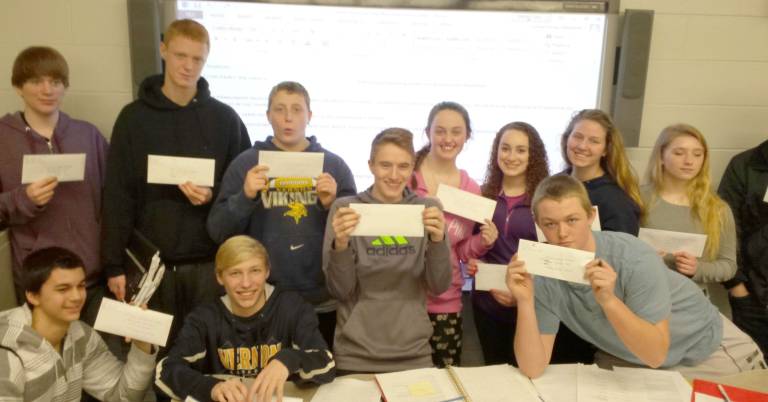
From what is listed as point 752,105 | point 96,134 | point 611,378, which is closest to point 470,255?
point 611,378

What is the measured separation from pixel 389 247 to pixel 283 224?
494 millimetres

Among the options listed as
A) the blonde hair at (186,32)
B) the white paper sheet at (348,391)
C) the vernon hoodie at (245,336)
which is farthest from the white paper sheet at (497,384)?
the blonde hair at (186,32)

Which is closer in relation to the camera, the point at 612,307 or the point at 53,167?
the point at 612,307

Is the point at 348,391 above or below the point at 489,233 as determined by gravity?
below

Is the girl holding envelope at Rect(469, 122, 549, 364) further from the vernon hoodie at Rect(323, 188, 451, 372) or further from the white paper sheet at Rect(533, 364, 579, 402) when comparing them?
the white paper sheet at Rect(533, 364, 579, 402)

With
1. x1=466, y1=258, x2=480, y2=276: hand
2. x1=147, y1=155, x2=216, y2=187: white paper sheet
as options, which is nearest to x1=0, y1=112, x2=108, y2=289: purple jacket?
x1=147, y1=155, x2=216, y2=187: white paper sheet

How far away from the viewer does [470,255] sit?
8.56 ft

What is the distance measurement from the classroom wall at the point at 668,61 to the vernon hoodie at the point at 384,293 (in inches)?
65.9

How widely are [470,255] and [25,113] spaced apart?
2.13 meters

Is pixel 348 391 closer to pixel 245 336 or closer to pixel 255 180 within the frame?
pixel 245 336

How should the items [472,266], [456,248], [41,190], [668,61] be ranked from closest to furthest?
[41,190], [472,266], [456,248], [668,61]

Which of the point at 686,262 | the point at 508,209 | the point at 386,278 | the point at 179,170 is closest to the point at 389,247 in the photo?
the point at 386,278

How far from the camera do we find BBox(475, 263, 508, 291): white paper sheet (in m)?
2.40

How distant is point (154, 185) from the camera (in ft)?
8.11
